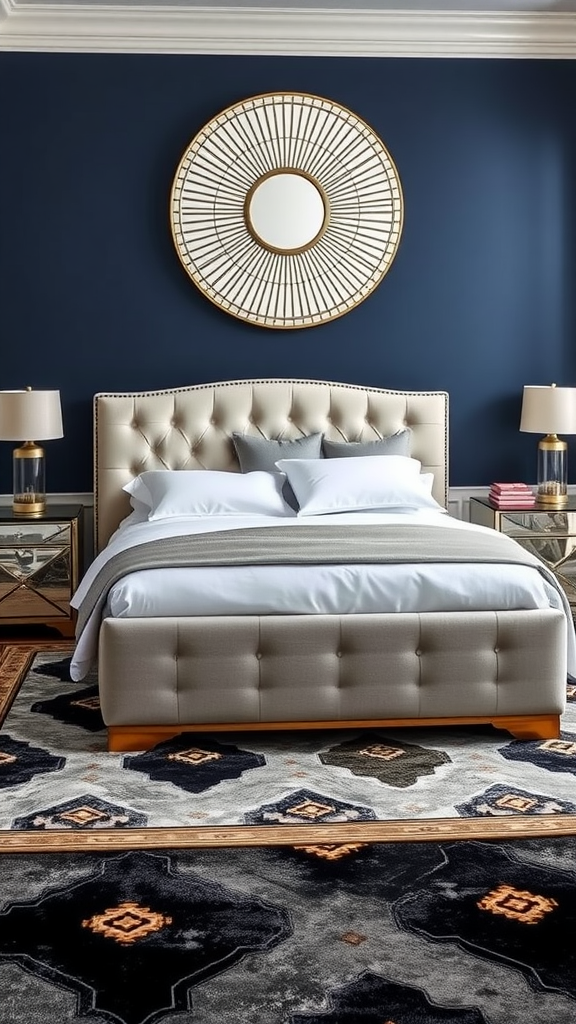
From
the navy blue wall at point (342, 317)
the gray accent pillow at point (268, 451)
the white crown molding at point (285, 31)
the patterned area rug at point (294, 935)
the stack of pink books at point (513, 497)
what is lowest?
the patterned area rug at point (294, 935)

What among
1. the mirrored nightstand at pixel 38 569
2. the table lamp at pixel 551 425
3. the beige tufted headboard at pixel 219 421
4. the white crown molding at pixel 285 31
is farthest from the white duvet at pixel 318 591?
the white crown molding at pixel 285 31

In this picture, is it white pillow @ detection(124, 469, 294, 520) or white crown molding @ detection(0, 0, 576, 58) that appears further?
white crown molding @ detection(0, 0, 576, 58)

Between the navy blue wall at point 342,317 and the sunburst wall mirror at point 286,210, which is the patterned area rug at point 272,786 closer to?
the navy blue wall at point 342,317

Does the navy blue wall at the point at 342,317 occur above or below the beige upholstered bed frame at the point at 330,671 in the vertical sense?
above

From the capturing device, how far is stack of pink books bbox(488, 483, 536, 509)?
525 centimetres

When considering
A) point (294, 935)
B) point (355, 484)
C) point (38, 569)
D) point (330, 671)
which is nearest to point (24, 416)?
point (38, 569)

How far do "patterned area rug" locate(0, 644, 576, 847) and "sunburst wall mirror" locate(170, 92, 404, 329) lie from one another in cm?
246

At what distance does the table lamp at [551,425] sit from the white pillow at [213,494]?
1301 millimetres

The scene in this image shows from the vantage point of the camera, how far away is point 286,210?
217 inches

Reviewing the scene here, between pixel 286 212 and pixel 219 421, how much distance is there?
44.1 inches

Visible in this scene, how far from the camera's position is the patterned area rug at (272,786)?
2.95 metres

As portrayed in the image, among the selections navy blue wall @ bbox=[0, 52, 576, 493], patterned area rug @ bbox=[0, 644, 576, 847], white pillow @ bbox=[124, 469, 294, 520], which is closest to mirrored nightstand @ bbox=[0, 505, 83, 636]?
white pillow @ bbox=[124, 469, 294, 520]

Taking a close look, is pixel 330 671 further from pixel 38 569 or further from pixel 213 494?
pixel 38 569

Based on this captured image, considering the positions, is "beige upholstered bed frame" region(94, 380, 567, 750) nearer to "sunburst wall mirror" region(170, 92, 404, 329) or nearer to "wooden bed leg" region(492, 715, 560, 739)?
Result: "wooden bed leg" region(492, 715, 560, 739)
